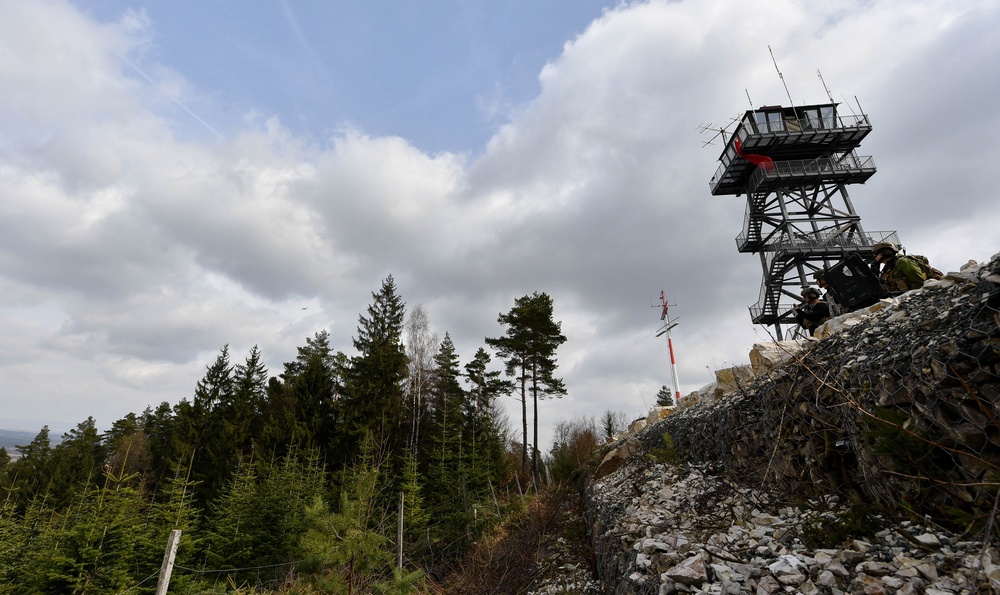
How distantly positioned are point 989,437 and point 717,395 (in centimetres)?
616

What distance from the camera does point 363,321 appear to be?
2862cm

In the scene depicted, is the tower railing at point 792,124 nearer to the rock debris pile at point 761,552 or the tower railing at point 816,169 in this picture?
the tower railing at point 816,169

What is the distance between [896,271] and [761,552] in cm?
590

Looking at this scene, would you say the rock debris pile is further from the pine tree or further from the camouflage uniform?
the pine tree

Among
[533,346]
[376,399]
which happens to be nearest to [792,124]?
[533,346]

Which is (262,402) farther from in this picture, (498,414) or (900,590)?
(900,590)

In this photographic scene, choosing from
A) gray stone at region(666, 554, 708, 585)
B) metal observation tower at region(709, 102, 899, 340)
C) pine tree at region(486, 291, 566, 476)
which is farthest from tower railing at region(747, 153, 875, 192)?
gray stone at region(666, 554, 708, 585)

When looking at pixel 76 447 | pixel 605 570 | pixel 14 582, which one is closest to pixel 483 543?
pixel 605 570

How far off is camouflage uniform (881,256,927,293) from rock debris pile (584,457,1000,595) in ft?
14.4

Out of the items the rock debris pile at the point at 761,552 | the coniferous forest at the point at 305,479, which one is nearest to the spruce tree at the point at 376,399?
the coniferous forest at the point at 305,479

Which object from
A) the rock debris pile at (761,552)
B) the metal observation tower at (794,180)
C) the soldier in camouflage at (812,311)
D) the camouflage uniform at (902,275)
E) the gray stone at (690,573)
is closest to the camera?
the rock debris pile at (761,552)

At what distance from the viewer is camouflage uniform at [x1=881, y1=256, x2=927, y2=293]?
624 centimetres

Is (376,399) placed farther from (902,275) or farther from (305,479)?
(902,275)

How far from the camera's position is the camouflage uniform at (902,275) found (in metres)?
6.24
